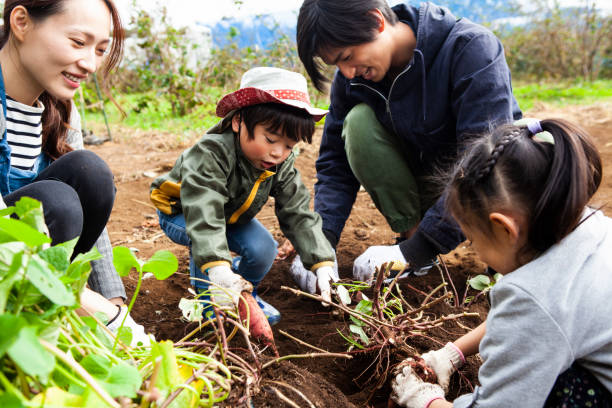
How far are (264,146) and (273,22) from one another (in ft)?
18.6

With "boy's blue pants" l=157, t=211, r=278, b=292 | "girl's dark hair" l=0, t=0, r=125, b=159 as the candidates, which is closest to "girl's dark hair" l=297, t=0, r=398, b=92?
"girl's dark hair" l=0, t=0, r=125, b=159

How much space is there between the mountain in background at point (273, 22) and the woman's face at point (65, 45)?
5208 mm

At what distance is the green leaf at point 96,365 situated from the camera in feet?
2.56

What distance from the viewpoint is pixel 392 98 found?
2057 millimetres

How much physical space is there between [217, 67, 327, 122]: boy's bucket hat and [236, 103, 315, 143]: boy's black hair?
3 cm

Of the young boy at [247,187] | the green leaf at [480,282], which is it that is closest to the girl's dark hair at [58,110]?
the young boy at [247,187]

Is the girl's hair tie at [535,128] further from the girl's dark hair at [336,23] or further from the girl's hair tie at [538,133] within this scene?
the girl's dark hair at [336,23]

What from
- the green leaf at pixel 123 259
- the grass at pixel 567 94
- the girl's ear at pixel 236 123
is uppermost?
the green leaf at pixel 123 259

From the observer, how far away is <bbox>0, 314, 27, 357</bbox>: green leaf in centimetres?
55

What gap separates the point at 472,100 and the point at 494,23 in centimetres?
999

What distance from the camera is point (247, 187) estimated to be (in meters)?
1.87

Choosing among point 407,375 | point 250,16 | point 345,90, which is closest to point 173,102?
point 250,16

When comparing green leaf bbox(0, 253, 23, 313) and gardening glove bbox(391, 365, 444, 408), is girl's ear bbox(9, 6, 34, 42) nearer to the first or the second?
green leaf bbox(0, 253, 23, 313)

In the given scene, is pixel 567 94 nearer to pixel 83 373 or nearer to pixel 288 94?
pixel 288 94
